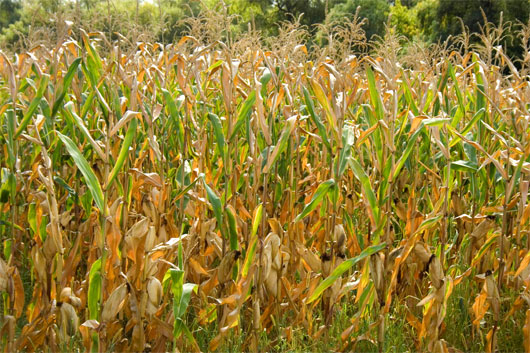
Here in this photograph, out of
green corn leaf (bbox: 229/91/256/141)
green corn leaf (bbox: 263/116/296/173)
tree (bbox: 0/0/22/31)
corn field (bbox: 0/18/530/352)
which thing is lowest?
tree (bbox: 0/0/22/31)

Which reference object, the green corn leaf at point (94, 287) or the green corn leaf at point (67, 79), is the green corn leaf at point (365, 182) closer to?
the green corn leaf at point (94, 287)

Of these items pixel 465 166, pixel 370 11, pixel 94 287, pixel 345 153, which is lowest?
pixel 370 11

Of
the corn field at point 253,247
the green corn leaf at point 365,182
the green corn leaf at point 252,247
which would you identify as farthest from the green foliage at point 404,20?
the green corn leaf at point 252,247

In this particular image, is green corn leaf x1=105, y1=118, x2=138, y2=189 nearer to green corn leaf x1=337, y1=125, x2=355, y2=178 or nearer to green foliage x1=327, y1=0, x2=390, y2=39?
green corn leaf x1=337, y1=125, x2=355, y2=178

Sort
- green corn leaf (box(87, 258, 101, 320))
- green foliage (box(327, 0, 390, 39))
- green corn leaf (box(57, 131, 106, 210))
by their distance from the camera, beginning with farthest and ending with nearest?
green foliage (box(327, 0, 390, 39)), green corn leaf (box(87, 258, 101, 320)), green corn leaf (box(57, 131, 106, 210))

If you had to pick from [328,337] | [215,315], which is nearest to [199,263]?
[215,315]

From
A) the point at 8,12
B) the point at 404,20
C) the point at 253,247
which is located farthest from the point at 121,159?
the point at 8,12

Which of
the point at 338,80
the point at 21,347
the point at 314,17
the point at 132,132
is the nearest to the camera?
the point at 132,132

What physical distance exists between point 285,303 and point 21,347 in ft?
3.61

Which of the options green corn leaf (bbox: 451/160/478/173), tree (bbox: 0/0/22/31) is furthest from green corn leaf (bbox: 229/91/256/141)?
tree (bbox: 0/0/22/31)

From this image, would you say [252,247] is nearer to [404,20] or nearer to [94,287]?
[94,287]

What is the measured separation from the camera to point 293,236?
2.54 meters

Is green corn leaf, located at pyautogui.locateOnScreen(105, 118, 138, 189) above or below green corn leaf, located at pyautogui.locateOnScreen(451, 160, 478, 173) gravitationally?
above

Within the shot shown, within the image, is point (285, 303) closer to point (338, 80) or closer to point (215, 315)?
point (215, 315)
